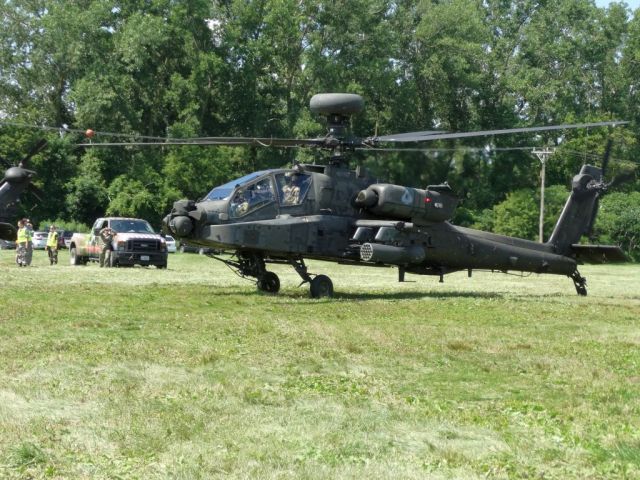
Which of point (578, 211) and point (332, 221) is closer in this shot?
point (332, 221)

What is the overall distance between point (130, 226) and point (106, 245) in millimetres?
1926

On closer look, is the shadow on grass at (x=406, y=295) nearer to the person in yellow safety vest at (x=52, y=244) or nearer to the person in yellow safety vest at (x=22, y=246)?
the person in yellow safety vest at (x=22, y=246)

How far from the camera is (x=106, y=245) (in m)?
30.4

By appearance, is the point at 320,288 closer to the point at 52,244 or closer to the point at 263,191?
the point at 263,191

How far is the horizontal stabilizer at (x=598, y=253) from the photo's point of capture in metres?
20.5

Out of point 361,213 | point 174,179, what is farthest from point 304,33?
point 361,213

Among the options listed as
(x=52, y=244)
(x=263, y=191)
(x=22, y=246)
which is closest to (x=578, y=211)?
(x=263, y=191)

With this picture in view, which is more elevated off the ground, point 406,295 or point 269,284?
point 269,284

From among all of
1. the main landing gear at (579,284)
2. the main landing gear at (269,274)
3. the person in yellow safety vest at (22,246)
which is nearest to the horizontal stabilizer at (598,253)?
the main landing gear at (579,284)

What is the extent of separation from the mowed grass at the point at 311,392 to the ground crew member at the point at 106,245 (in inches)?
572

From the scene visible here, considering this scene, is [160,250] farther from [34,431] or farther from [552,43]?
[552,43]

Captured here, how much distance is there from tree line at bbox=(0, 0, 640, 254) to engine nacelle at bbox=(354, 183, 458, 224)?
34.2m

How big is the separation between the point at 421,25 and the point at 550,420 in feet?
206

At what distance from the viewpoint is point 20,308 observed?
14.2 meters
